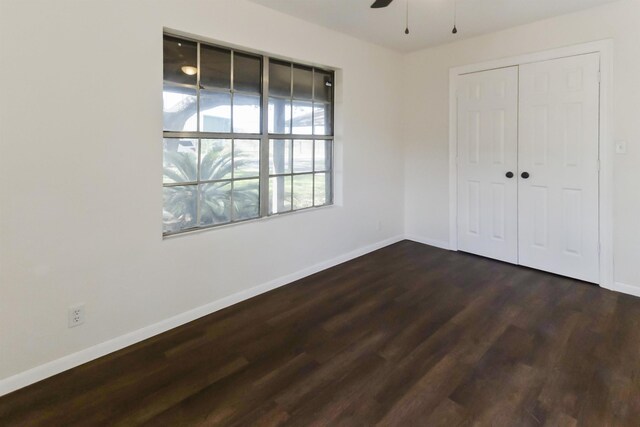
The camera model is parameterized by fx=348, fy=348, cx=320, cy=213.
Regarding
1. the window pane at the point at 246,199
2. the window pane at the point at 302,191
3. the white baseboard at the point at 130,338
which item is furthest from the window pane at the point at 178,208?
the window pane at the point at 302,191

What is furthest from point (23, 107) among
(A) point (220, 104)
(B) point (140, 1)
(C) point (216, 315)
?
(C) point (216, 315)

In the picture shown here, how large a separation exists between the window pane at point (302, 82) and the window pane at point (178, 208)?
147cm

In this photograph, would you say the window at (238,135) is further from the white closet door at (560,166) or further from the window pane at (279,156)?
the white closet door at (560,166)

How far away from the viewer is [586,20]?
122 inches

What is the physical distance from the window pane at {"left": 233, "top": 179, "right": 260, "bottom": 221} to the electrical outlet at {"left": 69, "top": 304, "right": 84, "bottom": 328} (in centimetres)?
126

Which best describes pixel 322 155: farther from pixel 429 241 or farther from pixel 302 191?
pixel 429 241

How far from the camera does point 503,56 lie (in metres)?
3.65

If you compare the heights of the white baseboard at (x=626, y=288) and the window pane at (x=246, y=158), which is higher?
the window pane at (x=246, y=158)

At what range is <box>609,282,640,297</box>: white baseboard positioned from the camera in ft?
9.89

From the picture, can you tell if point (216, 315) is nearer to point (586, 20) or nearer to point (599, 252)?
point (599, 252)

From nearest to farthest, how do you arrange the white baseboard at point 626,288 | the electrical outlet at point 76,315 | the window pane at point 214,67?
the electrical outlet at point 76,315 < the window pane at point 214,67 < the white baseboard at point 626,288

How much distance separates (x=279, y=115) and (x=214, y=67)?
0.73m

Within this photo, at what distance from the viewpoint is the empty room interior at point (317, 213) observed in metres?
1.84

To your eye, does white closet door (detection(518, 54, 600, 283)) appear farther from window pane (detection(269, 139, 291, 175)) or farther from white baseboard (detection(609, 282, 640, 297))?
window pane (detection(269, 139, 291, 175))
